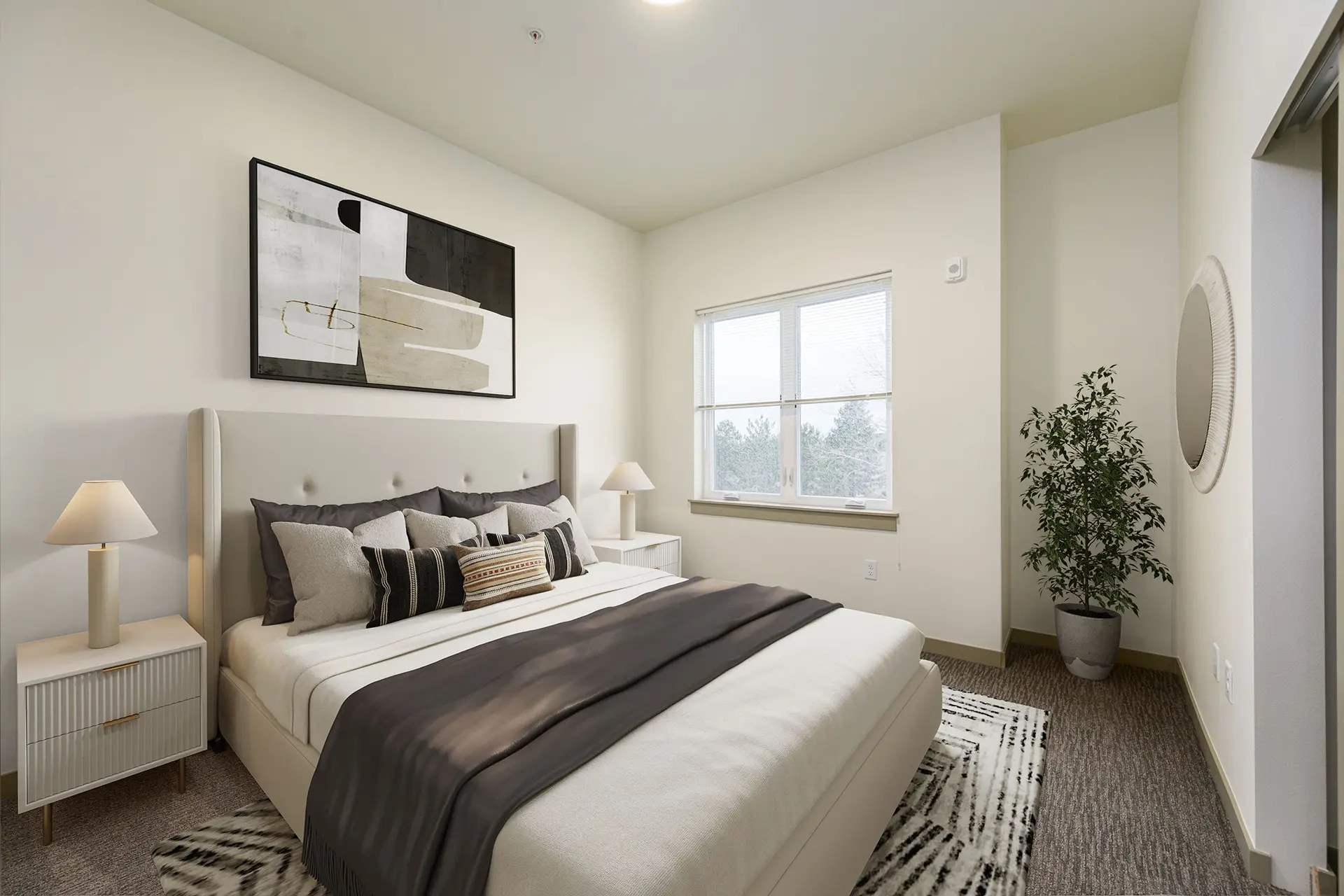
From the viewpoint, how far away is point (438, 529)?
263 cm

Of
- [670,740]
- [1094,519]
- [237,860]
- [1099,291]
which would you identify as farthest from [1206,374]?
[237,860]

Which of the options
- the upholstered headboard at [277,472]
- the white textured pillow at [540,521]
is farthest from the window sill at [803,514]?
the upholstered headboard at [277,472]

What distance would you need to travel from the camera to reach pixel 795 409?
3.96 m

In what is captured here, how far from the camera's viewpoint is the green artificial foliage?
2.88 m

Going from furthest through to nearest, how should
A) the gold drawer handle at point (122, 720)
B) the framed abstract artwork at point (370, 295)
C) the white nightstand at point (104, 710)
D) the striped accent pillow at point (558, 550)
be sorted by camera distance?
the striped accent pillow at point (558, 550) < the framed abstract artwork at point (370, 295) < the gold drawer handle at point (122, 720) < the white nightstand at point (104, 710)

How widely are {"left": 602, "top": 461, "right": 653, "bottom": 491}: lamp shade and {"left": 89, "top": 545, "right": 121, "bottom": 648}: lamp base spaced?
2446mm

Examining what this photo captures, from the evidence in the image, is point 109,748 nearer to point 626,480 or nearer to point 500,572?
point 500,572

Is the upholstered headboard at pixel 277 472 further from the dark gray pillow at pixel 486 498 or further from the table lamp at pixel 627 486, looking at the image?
the table lamp at pixel 627 486

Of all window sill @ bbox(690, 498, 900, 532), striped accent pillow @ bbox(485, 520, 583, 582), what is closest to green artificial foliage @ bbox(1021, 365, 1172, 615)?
window sill @ bbox(690, 498, 900, 532)

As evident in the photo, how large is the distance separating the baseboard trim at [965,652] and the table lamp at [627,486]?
193 cm

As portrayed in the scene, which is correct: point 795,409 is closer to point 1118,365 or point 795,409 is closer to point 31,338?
point 1118,365

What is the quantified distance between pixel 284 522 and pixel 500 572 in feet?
2.83

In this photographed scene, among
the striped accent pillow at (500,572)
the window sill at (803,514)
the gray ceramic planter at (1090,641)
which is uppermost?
the window sill at (803,514)

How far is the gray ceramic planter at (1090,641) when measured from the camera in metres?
2.89
